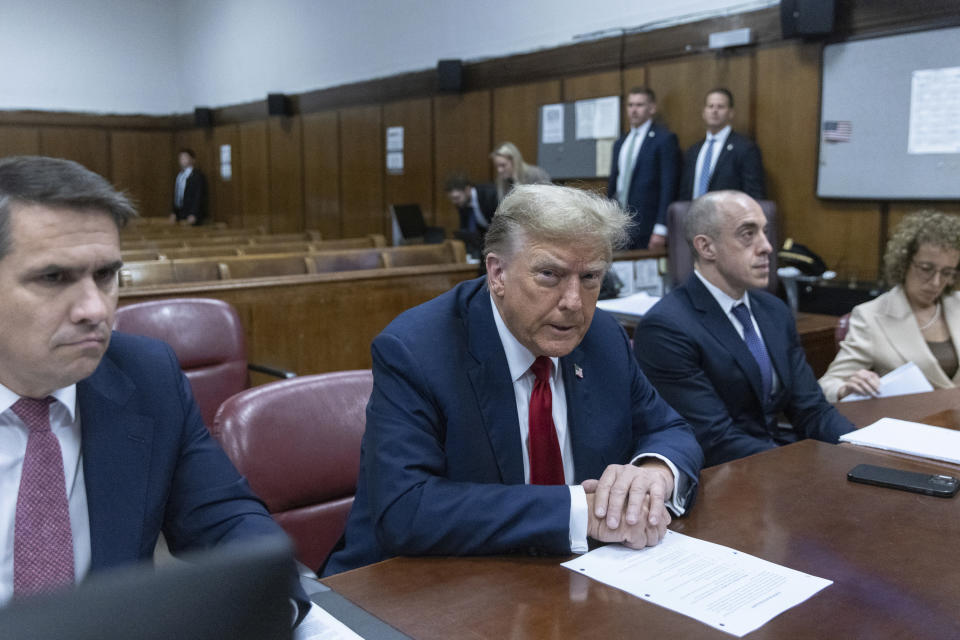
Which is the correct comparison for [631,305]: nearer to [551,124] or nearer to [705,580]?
[705,580]

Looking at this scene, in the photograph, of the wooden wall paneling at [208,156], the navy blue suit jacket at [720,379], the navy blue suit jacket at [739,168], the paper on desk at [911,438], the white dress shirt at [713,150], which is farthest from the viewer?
the wooden wall paneling at [208,156]

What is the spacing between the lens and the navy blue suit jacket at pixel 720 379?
A: 8.27 ft

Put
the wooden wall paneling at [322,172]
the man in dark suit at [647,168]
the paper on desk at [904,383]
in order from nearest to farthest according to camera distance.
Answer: the paper on desk at [904,383] → the man in dark suit at [647,168] → the wooden wall paneling at [322,172]

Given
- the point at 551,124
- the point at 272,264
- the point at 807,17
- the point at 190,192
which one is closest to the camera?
the point at 272,264

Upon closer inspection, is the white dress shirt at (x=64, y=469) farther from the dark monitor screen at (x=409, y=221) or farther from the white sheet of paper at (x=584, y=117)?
the dark monitor screen at (x=409, y=221)

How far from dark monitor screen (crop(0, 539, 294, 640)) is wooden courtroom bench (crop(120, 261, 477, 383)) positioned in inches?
148

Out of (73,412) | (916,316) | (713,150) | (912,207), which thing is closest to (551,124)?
(713,150)

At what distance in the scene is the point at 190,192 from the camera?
13992 mm

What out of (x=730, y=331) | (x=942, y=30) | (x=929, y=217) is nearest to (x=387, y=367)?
(x=730, y=331)

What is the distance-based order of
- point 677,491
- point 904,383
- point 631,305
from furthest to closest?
point 631,305 → point 904,383 → point 677,491

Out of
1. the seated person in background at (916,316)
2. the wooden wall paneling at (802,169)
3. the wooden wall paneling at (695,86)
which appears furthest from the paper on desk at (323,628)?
the wooden wall paneling at (695,86)

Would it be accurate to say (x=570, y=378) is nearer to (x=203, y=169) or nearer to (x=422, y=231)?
(x=422, y=231)

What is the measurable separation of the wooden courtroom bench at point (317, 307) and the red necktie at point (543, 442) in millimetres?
2660

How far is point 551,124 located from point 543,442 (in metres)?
7.03
